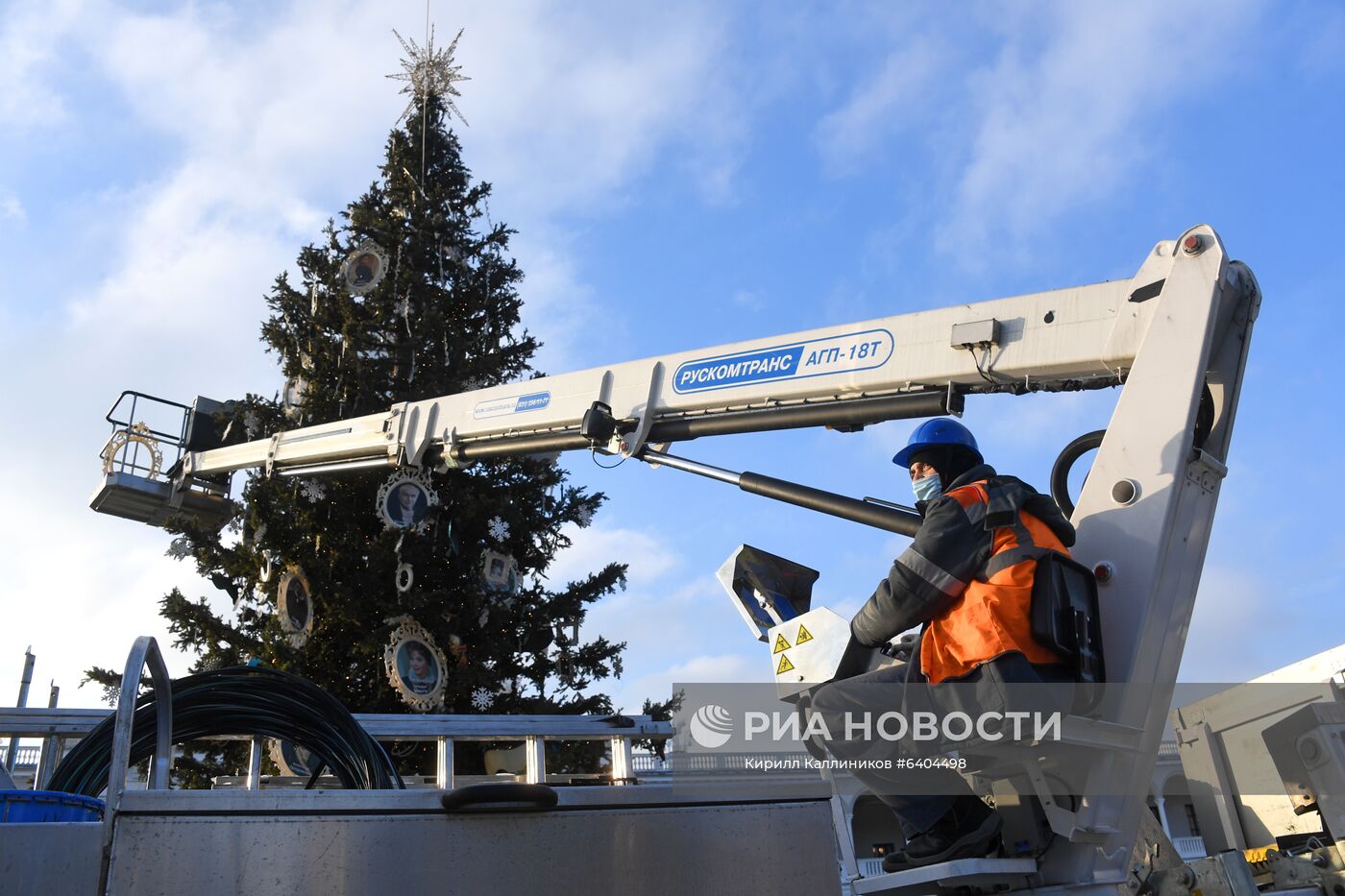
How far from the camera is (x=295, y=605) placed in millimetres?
13734

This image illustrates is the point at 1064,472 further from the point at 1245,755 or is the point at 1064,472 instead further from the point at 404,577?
the point at 404,577

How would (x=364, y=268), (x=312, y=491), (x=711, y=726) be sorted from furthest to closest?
(x=364, y=268), (x=312, y=491), (x=711, y=726)

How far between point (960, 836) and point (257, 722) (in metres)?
3.35

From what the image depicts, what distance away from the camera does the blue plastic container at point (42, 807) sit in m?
3.38

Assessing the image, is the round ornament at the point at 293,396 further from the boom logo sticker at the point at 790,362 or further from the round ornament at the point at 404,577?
the boom logo sticker at the point at 790,362

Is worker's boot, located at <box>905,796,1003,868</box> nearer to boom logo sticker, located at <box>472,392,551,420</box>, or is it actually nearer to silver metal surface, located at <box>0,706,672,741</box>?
silver metal surface, located at <box>0,706,672,741</box>

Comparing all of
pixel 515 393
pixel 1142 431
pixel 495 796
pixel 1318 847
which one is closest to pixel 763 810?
pixel 495 796

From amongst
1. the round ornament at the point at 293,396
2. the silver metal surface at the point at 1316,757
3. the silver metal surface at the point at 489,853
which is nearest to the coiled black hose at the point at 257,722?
the silver metal surface at the point at 489,853

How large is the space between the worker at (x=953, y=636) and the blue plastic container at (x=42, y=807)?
109 inches

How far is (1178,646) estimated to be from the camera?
4.91 metres

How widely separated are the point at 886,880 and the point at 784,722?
1.06 metres

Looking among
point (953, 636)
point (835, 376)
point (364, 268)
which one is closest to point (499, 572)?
point (364, 268)

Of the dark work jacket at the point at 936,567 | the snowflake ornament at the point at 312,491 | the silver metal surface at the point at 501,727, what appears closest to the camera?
the dark work jacket at the point at 936,567

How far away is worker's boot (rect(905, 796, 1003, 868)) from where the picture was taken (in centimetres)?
437
